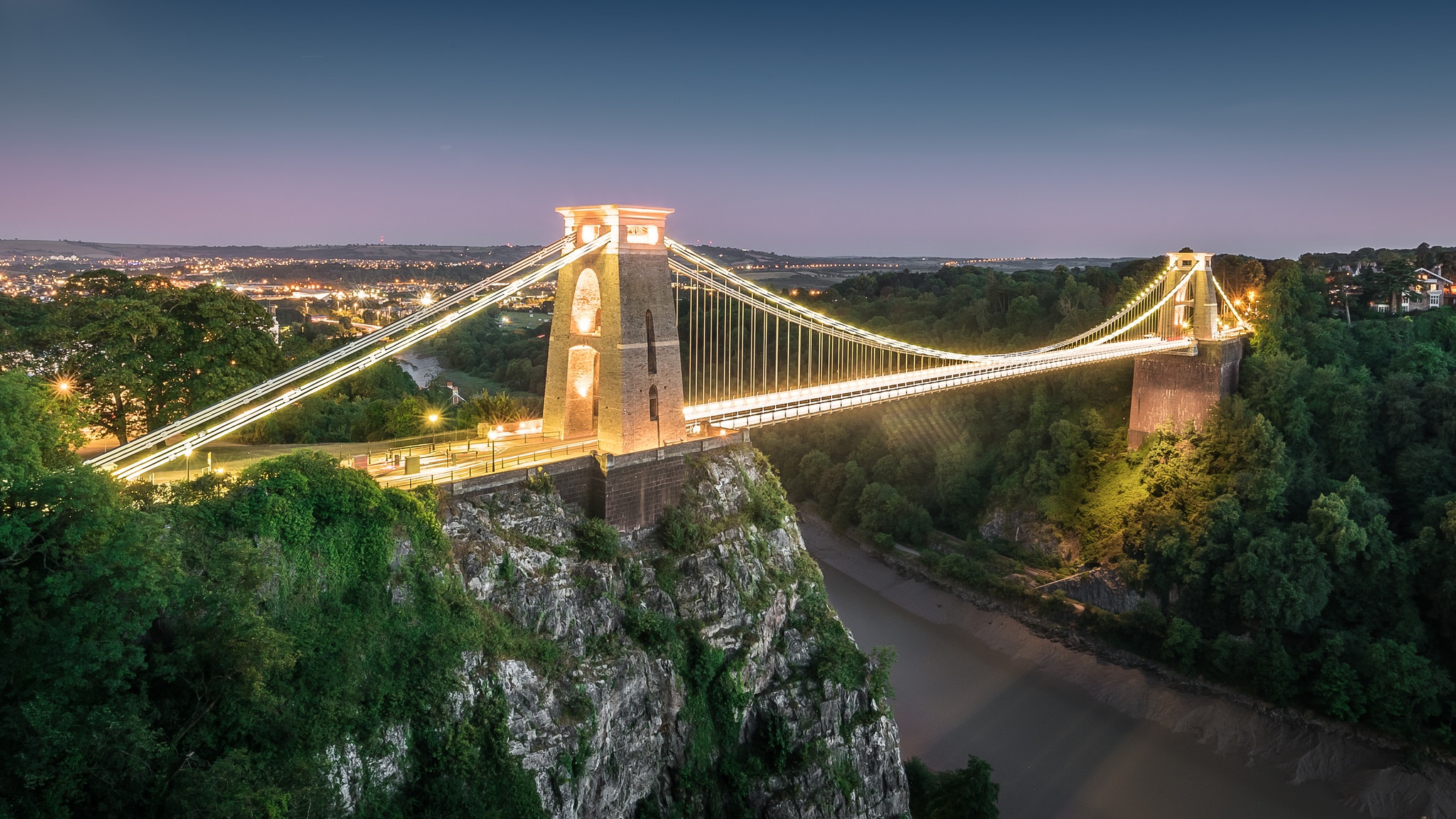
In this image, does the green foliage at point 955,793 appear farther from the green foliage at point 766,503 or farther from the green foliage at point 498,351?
the green foliage at point 498,351

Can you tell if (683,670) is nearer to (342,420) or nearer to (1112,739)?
(1112,739)

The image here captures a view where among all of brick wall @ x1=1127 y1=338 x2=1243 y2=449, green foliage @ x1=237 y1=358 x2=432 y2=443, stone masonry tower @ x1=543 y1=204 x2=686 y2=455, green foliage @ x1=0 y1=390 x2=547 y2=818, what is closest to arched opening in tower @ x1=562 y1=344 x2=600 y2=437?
stone masonry tower @ x1=543 y1=204 x2=686 y2=455

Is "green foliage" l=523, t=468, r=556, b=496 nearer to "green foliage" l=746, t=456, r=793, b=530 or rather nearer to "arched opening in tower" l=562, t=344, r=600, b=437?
"arched opening in tower" l=562, t=344, r=600, b=437

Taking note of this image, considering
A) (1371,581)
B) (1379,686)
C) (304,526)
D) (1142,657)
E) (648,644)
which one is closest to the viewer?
(304,526)

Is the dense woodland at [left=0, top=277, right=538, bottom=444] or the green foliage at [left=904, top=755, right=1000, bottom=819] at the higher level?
the dense woodland at [left=0, top=277, right=538, bottom=444]

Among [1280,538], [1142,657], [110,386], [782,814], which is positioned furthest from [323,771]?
[1280,538]

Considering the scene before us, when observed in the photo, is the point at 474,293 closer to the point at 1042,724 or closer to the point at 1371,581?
the point at 1042,724
